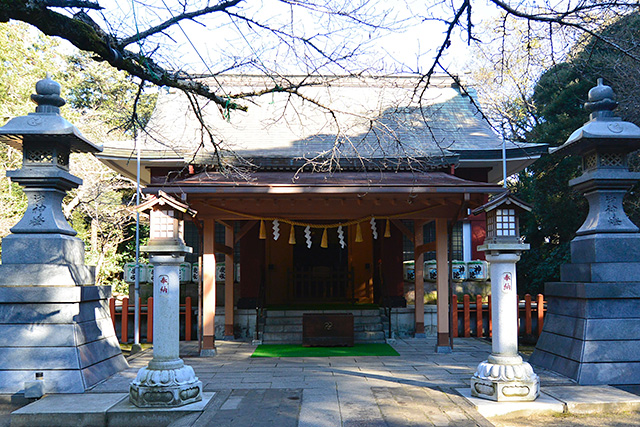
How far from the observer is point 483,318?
12.4 meters

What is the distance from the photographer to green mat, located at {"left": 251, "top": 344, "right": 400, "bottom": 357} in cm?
975

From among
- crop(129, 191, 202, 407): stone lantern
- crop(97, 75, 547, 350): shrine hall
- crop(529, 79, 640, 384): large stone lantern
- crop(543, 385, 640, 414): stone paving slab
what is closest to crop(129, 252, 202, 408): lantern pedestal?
crop(129, 191, 202, 407): stone lantern

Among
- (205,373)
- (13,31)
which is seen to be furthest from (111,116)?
(205,373)

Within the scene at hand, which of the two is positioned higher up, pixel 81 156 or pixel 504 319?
pixel 81 156

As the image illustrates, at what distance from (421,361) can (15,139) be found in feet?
24.6

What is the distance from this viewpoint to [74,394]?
264 inches

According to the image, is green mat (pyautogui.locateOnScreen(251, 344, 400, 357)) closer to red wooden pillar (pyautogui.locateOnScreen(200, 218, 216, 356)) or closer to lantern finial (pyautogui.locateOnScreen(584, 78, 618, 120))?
red wooden pillar (pyautogui.locateOnScreen(200, 218, 216, 356))

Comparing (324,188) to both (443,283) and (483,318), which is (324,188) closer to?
(443,283)

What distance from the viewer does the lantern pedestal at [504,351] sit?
20.1ft

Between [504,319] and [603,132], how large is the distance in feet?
11.1

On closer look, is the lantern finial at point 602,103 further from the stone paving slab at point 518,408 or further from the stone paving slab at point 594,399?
the stone paving slab at point 518,408

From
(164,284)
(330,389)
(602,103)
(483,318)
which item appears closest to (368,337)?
(483,318)

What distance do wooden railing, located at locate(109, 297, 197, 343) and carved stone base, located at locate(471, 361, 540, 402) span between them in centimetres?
712

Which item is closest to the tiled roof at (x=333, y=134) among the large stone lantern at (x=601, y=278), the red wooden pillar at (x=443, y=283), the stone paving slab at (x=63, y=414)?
the red wooden pillar at (x=443, y=283)
